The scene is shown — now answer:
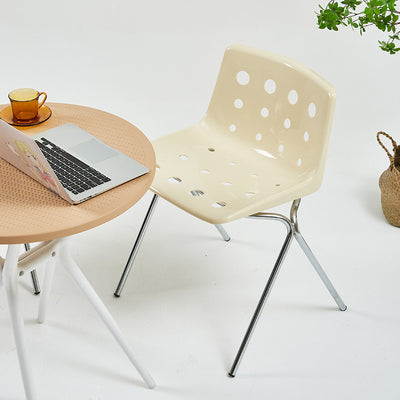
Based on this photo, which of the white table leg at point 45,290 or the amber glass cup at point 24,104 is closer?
the amber glass cup at point 24,104

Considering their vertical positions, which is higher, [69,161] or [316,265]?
[69,161]

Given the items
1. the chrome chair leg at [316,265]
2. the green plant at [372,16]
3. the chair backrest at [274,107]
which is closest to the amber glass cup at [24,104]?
the chair backrest at [274,107]

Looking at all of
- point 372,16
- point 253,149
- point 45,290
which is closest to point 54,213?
point 45,290

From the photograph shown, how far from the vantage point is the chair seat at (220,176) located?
7.14 ft

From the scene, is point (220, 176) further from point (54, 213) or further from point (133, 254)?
point (54, 213)

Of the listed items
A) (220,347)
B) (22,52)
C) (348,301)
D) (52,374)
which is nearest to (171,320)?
(220,347)

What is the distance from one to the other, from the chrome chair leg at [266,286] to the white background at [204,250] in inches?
2.2

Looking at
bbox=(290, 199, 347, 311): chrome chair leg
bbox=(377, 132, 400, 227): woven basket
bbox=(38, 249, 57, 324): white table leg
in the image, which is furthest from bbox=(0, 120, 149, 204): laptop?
bbox=(377, 132, 400, 227): woven basket

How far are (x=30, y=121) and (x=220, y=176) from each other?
653 millimetres

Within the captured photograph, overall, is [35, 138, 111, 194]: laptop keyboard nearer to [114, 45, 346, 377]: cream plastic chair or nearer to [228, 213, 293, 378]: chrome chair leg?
[114, 45, 346, 377]: cream plastic chair

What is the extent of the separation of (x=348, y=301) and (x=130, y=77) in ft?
6.07

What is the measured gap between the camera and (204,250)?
9.27ft

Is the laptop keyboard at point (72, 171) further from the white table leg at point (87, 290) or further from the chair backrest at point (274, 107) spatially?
the chair backrest at point (274, 107)

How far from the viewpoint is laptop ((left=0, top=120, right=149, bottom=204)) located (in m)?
1.79
